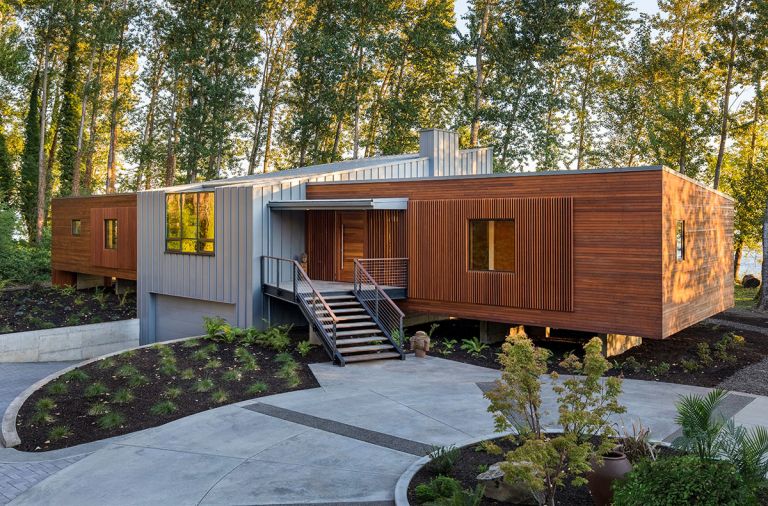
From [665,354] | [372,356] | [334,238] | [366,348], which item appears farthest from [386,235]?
[665,354]

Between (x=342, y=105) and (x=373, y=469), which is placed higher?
(x=342, y=105)

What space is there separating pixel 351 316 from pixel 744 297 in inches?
736

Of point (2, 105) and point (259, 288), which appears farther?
point (2, 105)

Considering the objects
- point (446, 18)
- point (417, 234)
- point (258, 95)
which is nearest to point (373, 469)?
point (417, 234)

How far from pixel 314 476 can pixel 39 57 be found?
33.1 m

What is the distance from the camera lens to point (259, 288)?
48.3 feet

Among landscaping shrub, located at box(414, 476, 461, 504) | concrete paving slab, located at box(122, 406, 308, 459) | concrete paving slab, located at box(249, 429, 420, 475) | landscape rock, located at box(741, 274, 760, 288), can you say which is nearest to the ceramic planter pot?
landscaping shrub, located at box(414, 476, 461, 504)

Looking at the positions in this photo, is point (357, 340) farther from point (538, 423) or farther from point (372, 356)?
point (538, 423)

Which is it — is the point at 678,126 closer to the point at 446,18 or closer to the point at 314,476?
the point at 446,18

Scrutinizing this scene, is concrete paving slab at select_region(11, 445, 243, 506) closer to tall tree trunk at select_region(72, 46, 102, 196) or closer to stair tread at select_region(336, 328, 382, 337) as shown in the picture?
stair tread at select_region(336, 328, 382, 337)

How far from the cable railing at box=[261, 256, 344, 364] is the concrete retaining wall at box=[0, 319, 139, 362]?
16.9 feet

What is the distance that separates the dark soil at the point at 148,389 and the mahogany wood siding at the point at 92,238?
25.8 feet

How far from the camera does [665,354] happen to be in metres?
12.8

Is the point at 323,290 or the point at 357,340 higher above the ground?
the point at 323,290
